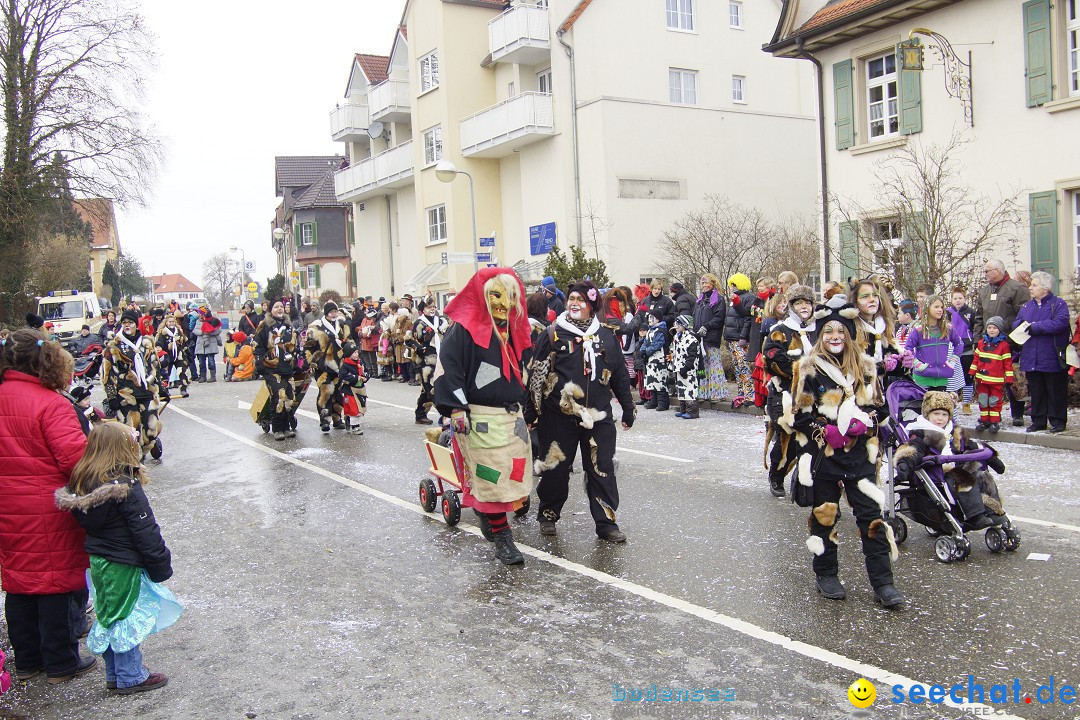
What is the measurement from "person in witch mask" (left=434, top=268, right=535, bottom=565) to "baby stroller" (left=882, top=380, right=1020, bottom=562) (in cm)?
243

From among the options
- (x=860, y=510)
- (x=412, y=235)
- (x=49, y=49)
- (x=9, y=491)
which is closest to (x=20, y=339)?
(x=9, y=491)

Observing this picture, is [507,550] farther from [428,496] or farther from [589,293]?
[589,293]

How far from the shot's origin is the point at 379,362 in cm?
2297

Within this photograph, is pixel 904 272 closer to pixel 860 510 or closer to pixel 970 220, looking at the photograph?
pixel 970 220

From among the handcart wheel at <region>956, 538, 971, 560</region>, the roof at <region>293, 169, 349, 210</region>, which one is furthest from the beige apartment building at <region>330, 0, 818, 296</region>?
the roof at <region>293, 169, 349, 210</region>

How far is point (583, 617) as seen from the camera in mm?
5277

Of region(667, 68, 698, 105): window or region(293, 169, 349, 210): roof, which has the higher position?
region(293, 169, 349, 210): roof

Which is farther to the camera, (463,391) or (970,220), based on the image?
(970,220)

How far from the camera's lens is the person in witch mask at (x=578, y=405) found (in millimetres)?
6875

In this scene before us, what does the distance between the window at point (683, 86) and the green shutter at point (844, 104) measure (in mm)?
10413

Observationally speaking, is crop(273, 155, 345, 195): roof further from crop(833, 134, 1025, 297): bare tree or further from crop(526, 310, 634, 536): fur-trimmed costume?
crop(526, 310, 634, 536): fur-trimmed costume

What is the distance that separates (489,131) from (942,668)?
91.3 feet

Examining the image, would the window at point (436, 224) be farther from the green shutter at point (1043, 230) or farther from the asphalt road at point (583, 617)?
the asphalt road at point (583, 617)

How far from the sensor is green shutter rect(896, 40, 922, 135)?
1759 cm
